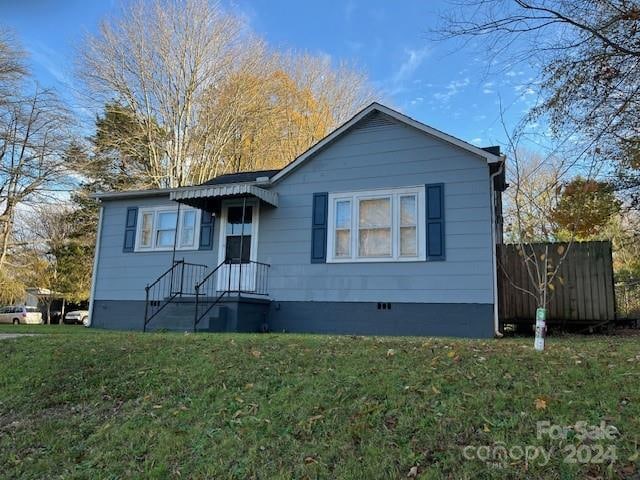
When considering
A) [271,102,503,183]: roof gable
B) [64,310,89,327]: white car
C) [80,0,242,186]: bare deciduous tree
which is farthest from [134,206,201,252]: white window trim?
[64,310,89,327]: white car

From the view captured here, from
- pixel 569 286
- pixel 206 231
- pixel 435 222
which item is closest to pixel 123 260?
pixel 206 231

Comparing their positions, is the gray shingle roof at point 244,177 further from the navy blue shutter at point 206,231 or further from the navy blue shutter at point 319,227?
the navy blue shutter at point 319,227

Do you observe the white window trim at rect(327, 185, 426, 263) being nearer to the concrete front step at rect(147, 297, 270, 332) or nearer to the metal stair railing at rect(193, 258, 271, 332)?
the metal stair railing at rect(193, 258, 271, 332)

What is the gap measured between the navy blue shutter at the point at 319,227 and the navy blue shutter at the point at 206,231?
270 centimetres

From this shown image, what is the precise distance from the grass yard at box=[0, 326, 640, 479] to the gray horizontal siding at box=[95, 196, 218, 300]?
560 cm

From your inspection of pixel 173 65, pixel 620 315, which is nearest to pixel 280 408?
pixel 620 315

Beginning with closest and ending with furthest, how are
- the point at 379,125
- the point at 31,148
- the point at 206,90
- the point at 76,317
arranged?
the point at 379,125
the point at 31,148
the point at 206,90
the point at 76,317

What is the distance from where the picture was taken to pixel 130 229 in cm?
1266

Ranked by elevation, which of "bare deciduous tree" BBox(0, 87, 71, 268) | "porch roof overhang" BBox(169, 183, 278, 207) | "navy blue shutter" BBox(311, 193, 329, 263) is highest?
"bare deciduous tree" BBox(0, 87, 71, 268)

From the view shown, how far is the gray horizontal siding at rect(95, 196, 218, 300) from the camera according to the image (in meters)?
12.1

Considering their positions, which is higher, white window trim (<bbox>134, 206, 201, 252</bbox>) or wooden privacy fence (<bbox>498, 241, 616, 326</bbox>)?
white window trim (<bbox>134, 206, 201, 252</bbox>)

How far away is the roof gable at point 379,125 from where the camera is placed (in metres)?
9.36

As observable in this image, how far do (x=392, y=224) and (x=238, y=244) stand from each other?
375 cm

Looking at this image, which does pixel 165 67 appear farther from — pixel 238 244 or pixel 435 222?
pixel 435 222
